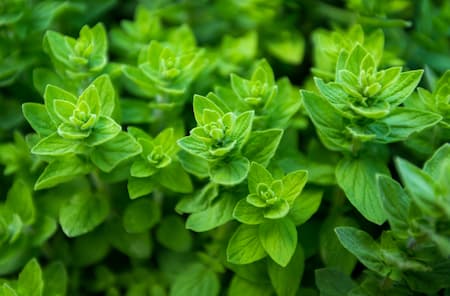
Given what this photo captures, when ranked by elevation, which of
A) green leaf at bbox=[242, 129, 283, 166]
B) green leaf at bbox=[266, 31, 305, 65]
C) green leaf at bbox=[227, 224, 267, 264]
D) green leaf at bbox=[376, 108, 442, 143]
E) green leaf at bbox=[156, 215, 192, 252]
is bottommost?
green leaf at bbox=[156, 215, 192, 252]

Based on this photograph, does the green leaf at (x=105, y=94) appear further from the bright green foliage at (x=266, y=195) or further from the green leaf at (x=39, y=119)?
the bright green foliage at (x=266, y=195)

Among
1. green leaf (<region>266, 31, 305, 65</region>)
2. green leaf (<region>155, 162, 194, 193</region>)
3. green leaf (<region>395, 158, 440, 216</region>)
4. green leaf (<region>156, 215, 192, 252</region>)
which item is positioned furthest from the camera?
green leaf (<region>266, 31, 305, 65</region>)

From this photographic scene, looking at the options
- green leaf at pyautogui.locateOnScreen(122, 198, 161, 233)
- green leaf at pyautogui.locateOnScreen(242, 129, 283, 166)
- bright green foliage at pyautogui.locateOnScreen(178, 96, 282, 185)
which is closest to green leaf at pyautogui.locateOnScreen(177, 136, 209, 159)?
bright green foliage at pyautogui.locateOnScreen(178, 96, 282, 185)

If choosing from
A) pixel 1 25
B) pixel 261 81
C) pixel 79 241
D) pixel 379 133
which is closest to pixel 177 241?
pixel 79 241

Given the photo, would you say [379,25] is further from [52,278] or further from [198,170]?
[52,278]

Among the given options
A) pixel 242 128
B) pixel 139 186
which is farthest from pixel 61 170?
pixel 242 128

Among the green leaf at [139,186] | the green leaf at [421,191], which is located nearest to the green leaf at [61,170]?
the green leaf at [139,186]

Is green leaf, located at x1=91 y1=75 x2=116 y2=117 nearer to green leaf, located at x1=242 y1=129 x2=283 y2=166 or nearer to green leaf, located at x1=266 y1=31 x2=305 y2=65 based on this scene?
green leaf, located at x1=242 y1=129 x2=283 y2=166
